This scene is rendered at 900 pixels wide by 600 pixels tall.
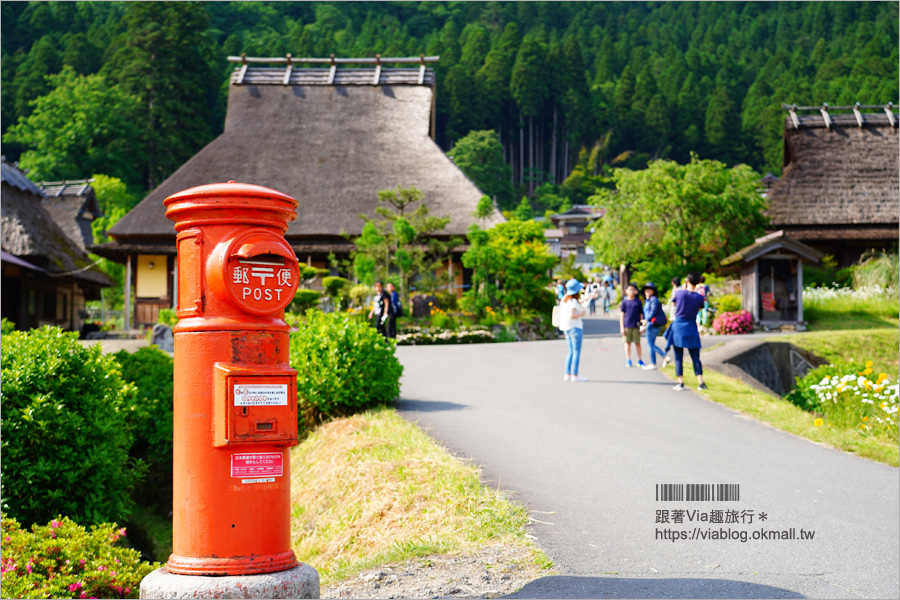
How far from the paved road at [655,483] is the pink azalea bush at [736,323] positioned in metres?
11.5

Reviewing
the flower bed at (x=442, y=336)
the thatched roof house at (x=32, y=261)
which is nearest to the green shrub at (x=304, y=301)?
the flower bed at (x=442, y=336)

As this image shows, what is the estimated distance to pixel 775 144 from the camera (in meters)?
70.3

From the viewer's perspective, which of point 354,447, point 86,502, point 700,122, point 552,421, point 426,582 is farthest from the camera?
point 700,122

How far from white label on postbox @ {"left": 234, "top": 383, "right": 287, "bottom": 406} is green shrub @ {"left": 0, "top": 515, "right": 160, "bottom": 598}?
7.68 ft

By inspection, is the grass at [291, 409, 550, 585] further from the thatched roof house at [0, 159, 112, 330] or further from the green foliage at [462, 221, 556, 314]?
the thatched roof house at [0, 159, 112, 330]

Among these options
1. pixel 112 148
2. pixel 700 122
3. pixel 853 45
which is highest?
pixel 853 45

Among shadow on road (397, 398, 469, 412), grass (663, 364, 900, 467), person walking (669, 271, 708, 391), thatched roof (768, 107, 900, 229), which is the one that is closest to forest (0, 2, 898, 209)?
thatched roof (768, 107, 900, 229)

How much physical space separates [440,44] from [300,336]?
242ft

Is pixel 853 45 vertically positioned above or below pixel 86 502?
above

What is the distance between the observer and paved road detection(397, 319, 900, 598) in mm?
4691

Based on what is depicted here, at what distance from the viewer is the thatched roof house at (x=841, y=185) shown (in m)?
31.6

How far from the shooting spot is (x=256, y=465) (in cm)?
342

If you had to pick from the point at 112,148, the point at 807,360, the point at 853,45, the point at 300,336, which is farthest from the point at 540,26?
the point at 300,336

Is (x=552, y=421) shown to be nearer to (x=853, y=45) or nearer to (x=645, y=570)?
(x=645, y=570)
